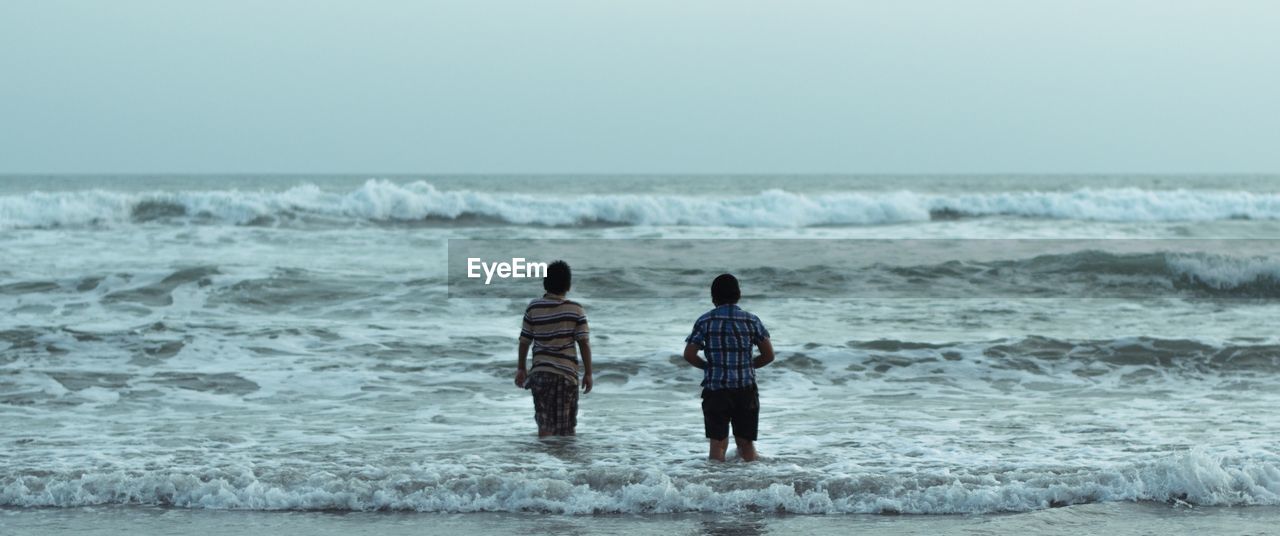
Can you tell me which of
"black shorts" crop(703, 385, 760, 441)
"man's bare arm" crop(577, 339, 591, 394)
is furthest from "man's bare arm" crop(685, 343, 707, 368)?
"man's bare arm" crop(577, 339, 591, 394)

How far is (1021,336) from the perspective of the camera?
12.5 m

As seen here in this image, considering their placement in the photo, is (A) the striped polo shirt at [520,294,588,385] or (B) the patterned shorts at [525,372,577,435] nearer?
(A) the striped polo shirt at [520,294,588,385]

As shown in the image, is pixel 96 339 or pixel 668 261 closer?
pixel 96 339

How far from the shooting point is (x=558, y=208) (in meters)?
33.0

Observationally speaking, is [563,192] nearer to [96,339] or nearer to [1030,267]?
[1030,267]

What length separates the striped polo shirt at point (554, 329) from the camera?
24.0 feet

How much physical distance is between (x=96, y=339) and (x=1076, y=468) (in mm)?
9456

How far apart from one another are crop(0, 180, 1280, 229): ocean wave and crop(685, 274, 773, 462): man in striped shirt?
22697 millimetres

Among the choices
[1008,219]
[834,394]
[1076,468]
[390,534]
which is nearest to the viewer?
[390,534]

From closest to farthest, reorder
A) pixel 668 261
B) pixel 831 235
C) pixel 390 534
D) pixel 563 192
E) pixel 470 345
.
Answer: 1. pixel 390 534
2. pixel 470 345
3. pixel 668 261
4. pixel 831 235
5. pixel 563 192

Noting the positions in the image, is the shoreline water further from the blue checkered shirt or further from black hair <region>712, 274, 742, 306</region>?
black hair <region>712, 274, 742, 306</region>

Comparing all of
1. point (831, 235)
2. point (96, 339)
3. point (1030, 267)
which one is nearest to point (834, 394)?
point (96, 339)

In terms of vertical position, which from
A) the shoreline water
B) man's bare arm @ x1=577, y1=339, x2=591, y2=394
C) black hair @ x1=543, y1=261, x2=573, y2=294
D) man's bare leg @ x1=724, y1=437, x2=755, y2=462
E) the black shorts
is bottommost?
the shoreline water

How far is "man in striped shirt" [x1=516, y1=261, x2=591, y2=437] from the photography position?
7.29m
